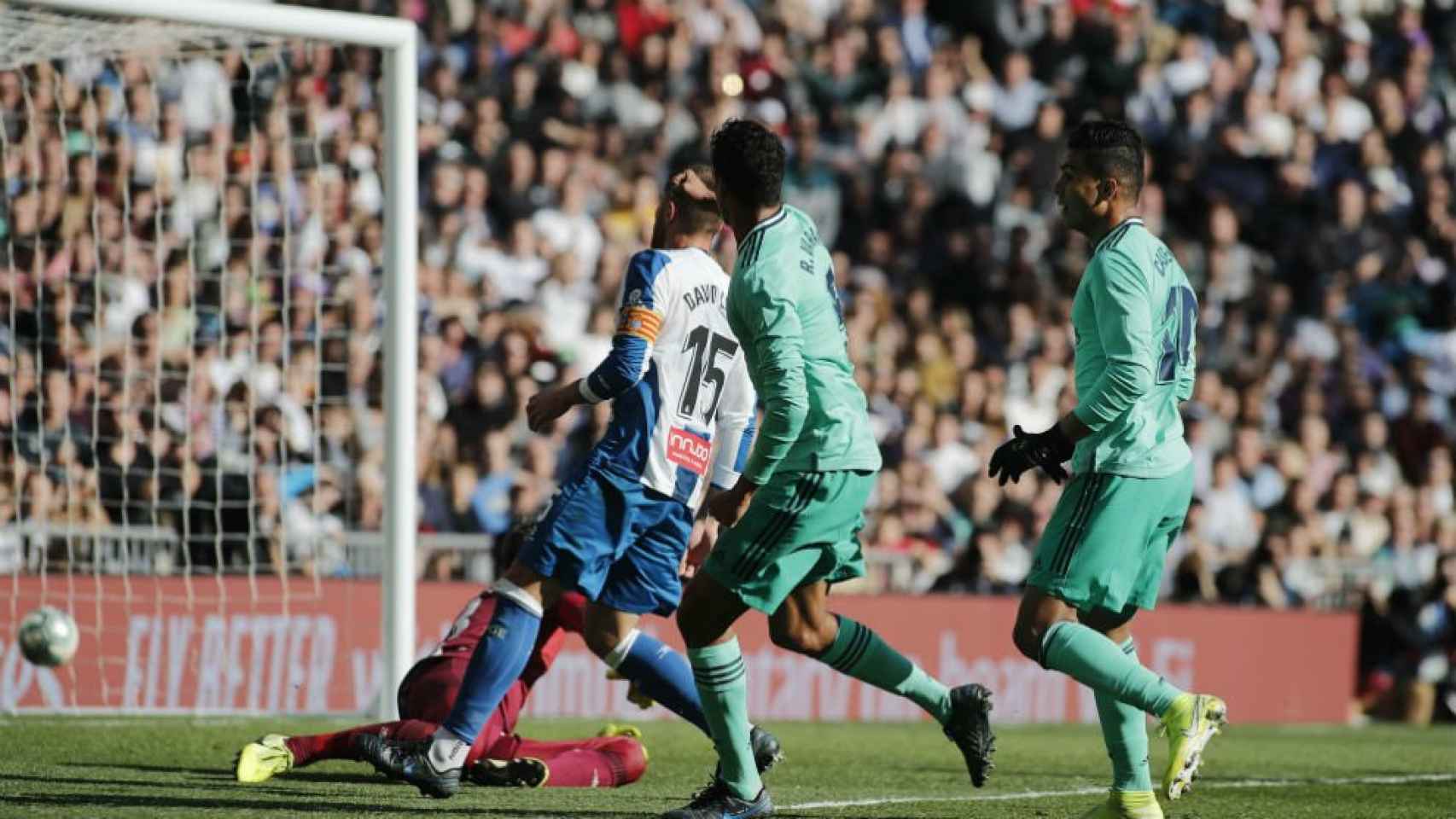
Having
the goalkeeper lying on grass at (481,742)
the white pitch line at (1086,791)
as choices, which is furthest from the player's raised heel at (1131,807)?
the goalkeeper lying on grass at (481,742)

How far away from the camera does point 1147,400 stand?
251 inches

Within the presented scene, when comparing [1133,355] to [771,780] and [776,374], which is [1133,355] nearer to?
[776,374]

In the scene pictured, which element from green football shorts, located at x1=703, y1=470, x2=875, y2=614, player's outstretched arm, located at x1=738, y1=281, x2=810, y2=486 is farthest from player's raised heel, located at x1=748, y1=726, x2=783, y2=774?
player's outstretched arm, located at x1=738, y1=281, x2=810, y2=486

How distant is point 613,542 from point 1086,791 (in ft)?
7.63

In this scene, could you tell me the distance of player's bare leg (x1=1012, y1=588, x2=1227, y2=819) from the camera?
6.00 m

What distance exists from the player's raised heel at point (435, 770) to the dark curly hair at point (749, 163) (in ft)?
6.63

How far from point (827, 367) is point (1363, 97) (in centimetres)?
1503

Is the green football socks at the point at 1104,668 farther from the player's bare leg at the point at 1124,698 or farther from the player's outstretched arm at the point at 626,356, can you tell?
the player's outstretched arm at the point at 626,356

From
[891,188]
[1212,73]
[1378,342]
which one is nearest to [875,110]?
[891,188]

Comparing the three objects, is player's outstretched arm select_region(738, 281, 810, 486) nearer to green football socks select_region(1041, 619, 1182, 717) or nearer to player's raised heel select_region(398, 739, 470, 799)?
green football socks select_region(1041, 619, 1182, 717)

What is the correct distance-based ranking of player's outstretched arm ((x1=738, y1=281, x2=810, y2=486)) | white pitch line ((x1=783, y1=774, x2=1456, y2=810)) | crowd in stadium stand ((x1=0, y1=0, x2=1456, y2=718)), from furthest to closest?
crowd in stadium stand ((x1=0, y1=0, x2=1456, y2=718))
white pitch line ((x1=783, y1=774, x2=1456, y2=810))
player's outstretched arm ((x1=738, y1=281, x2=810, y2=486))

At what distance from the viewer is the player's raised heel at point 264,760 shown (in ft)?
24.1

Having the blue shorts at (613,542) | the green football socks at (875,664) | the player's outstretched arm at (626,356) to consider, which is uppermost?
the player's outstretched arm at (626,356)

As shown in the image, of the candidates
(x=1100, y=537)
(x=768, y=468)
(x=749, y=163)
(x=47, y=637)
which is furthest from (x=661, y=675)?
(x=47, y=637)
